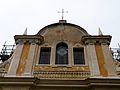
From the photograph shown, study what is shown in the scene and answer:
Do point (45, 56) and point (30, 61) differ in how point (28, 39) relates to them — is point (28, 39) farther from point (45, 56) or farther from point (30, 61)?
point (30, 61)

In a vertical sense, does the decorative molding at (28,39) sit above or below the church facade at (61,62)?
above

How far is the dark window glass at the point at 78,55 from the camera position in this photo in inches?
572

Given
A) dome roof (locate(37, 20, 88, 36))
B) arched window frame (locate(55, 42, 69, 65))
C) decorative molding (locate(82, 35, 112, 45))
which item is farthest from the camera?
dome roof (locate(37, 20, 88, 36))

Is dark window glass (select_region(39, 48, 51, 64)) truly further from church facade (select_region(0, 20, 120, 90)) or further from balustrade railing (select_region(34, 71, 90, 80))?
balustrade railing (select_region(34, 71, 90, 80))

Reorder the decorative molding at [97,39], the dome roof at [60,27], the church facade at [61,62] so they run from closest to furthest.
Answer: the church facade at [61,62] < the decorative molding at [97,39] < the dome roof at [60,27]

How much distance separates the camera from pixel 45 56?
1504 centimetres

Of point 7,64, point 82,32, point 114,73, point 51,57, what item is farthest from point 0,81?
point 82,32

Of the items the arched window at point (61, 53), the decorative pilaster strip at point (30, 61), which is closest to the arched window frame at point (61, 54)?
the arched window at point (61, 53)

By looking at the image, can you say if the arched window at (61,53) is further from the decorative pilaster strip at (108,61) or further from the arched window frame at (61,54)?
the decorative pilaster strip at (108,61)

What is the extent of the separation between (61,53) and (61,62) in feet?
3.26

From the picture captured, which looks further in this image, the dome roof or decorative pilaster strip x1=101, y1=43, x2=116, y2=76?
the dome roof

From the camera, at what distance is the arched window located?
14.6 metres

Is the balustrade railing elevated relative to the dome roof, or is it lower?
lower

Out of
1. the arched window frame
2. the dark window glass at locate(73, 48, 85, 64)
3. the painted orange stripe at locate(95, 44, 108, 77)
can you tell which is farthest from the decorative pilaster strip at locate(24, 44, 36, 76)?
the painted orange stripe at locate(95, 44, 108, 77)
